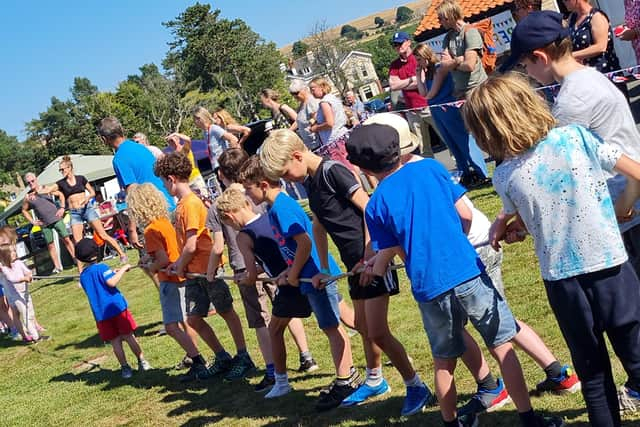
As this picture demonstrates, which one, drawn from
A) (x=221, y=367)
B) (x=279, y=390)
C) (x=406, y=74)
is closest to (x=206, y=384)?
(x=221, y=367)

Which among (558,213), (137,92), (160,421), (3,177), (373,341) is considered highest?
(137,92)

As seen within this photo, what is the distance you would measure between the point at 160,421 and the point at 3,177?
80192mm

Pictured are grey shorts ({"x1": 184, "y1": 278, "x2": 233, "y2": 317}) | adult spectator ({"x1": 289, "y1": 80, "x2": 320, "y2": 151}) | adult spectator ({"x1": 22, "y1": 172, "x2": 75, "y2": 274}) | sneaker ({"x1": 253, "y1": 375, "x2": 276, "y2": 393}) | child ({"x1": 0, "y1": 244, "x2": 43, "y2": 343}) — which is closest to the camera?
sneaker ({"x1": 253, "y1": 375, "x2": 276, "y2": 393})

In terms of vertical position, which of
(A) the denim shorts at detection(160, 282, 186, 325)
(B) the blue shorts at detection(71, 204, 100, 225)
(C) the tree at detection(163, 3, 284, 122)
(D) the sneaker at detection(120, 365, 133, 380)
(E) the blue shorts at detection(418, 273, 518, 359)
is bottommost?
(D) the sneaker at detection(120, 365, 133, 380)

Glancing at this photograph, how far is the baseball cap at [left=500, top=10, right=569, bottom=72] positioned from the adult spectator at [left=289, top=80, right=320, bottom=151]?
7456mm

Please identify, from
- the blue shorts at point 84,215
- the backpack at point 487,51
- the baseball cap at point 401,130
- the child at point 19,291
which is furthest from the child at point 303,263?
the blue shorts at point 84,215

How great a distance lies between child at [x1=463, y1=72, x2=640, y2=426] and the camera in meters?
3.06

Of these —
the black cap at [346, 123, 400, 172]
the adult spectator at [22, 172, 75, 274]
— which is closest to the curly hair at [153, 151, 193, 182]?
the black cap at [346, 123, 400, 172]

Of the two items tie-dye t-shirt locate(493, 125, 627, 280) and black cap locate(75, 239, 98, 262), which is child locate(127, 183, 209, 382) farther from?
tie-dye t-shirt locate(493, 125, 627, 280)

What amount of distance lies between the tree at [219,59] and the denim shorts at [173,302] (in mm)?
94525

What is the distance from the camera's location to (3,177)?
79.5 m

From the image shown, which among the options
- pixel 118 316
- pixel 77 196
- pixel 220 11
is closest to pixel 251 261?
pixel 118 316

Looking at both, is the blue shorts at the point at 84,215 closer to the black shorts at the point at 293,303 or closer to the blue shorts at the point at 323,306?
the black shorts at the point at 293,303

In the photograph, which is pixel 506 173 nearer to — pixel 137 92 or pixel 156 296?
pixel 156 296
